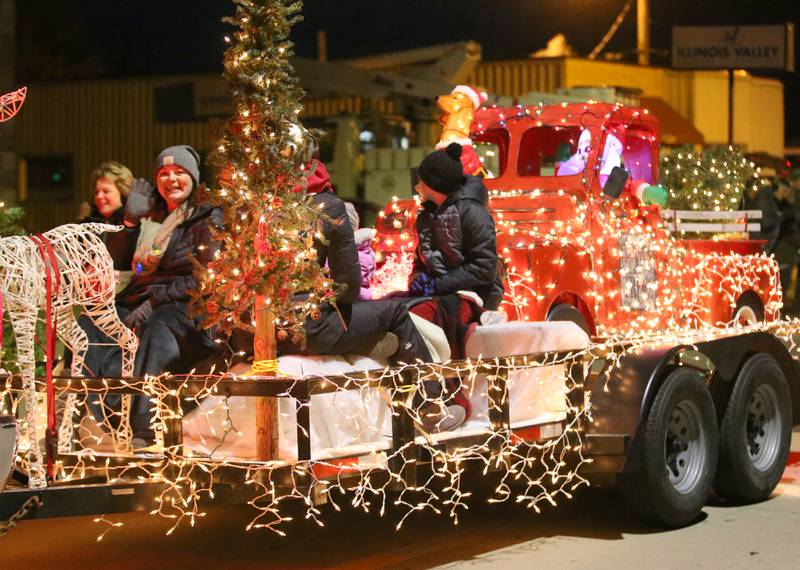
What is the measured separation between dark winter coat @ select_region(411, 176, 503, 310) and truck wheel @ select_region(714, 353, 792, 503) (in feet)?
5.35

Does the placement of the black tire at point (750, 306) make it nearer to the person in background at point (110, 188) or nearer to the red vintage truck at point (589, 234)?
the red vintage truck at point (589, 234)

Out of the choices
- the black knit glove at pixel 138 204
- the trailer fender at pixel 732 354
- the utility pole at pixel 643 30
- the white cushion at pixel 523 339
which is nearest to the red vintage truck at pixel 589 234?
the trailer fender at pixel 732 354

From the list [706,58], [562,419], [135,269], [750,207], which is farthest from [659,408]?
[706,58]

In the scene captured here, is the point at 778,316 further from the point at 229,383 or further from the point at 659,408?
the point at 229,383

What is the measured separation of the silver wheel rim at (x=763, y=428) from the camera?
9.14 metres

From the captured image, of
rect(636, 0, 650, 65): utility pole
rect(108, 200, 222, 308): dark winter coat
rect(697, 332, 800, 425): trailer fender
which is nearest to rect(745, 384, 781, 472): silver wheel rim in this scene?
rect(697, 332, 800, 425): trailer fender

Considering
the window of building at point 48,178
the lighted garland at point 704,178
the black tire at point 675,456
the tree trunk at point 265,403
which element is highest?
the window of building at point 48,178

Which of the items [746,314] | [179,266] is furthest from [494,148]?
[179,266]

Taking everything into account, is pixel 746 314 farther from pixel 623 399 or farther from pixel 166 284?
pixel 166 284

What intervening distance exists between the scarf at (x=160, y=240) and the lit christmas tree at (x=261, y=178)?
136 cm

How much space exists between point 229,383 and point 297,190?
37.7 inches

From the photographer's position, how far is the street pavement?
302 inches

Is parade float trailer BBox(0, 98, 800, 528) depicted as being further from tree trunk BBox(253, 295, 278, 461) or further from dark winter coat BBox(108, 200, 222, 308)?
dark winter coat BBox(108, 200, 222, 308)

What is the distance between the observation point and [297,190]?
652 centimetres
